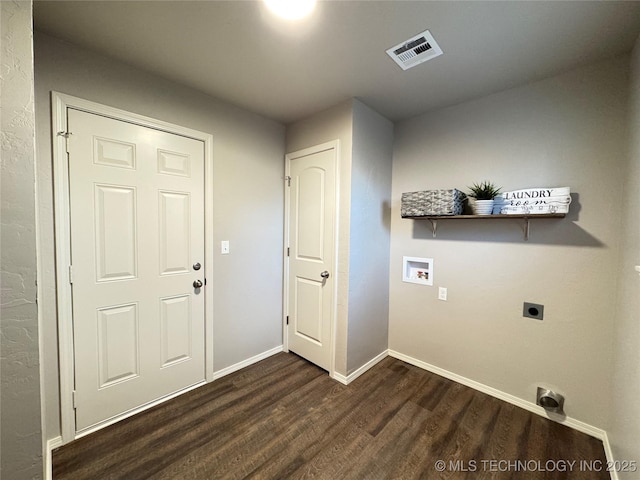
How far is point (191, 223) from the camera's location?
6.64 ft

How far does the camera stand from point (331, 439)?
1.61 meters

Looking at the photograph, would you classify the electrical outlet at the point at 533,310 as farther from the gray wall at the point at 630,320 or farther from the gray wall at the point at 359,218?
the gray wall at the point at 359,218

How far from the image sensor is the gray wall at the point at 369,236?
2195 mm

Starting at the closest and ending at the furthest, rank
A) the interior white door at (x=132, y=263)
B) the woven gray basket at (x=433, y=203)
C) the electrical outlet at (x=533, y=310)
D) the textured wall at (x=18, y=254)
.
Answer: the textured wall at (x=18, y=254) < the interior white door at (x=132, y=263) < the electrical outlet at (x=533, y=310) < the woven gray basket at (x=433, y=203)

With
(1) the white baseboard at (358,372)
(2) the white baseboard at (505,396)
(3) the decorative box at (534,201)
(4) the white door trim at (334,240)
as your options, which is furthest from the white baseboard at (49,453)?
(3) the decorative box at (534,201)

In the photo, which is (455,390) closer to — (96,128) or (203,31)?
(203,31)

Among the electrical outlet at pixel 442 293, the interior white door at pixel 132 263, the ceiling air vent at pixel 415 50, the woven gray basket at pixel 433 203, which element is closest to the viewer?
the ceiling air vent at pixel 415 50

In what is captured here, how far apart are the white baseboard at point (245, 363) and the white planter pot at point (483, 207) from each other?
2300mm

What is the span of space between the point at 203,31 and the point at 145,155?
2.95 ft

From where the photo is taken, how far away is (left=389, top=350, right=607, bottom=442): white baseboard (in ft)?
5.50

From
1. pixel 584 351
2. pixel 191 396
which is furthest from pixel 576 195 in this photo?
pixel 191 396

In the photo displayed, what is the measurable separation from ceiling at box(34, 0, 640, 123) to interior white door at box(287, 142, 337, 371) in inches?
26.3

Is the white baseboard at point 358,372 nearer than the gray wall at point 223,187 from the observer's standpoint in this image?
No

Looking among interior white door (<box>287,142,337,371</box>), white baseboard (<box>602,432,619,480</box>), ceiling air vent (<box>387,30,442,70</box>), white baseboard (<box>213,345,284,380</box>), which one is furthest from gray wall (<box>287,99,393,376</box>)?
white baseboard (<box>602,432,619,480</box>)
